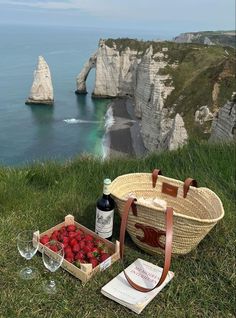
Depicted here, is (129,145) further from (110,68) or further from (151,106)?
(110,68)

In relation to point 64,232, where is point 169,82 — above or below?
below

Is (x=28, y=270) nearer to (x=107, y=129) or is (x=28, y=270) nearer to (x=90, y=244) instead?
(x=90, y=244)

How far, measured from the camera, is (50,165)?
249 inches

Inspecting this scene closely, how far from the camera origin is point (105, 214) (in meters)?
4.07

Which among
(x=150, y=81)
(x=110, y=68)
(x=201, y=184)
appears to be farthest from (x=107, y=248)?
(x=110, y=68)

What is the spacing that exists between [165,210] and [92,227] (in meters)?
1.27

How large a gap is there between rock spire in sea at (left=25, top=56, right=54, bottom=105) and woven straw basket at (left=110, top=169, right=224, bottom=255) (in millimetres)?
74237

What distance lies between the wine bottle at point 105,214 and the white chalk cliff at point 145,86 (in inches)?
812

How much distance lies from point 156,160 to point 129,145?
1934 inches

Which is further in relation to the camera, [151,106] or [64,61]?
[64,61]

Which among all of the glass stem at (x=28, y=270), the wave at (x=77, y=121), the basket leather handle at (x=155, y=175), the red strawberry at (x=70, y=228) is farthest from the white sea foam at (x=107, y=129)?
the glass stem at (x=28, y=270)

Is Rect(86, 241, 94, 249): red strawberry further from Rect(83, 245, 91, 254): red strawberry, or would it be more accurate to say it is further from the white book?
the white book

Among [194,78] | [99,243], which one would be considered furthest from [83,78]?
[99,243]

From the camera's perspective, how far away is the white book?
3.29m
